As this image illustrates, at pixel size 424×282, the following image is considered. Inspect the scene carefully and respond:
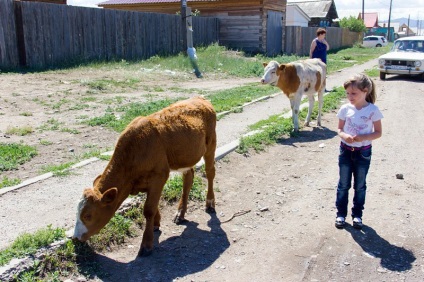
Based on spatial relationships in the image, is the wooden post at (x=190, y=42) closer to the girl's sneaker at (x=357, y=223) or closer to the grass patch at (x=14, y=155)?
the grass patch at (x=14, y=155)

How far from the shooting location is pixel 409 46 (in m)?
21.3

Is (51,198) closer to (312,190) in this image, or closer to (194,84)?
(312,190)

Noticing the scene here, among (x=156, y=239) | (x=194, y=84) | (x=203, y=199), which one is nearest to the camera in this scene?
(x=156, y=239)

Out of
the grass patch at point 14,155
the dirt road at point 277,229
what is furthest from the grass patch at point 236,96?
the grass patch at point 14,155

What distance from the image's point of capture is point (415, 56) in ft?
64.8

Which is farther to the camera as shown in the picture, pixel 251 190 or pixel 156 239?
pixel 251 190

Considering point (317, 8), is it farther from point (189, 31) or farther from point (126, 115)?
point (126, 115)

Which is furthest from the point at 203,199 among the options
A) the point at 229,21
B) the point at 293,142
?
the point at 229,21

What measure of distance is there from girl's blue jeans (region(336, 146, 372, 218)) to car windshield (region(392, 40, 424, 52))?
59.6 feet

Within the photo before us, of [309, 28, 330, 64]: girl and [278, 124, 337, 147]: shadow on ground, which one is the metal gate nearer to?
[309, 28, 330, 64]: girl

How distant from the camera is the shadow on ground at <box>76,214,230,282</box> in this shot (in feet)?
13.7

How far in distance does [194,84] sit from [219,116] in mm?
6252

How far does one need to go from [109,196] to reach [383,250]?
9.23 ft

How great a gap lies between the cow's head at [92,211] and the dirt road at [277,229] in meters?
0.41
